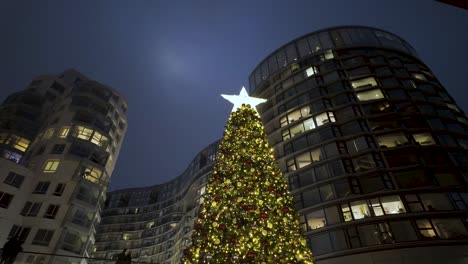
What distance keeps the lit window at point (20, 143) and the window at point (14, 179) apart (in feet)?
34.6

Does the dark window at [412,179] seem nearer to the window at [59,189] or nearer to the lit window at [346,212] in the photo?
the lit window at [346,212]

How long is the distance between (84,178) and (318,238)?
90.4 ft

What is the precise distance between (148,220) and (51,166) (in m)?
51.3

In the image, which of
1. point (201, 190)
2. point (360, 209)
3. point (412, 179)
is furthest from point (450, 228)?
point (201, 190)

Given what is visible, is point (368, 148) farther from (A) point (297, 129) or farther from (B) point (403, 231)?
(A) point (297, 129)

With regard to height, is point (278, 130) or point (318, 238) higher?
point (278, 130)

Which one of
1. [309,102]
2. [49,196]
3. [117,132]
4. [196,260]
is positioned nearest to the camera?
[196,260]

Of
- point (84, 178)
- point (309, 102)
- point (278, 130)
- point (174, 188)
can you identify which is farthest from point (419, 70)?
point (174, 188)

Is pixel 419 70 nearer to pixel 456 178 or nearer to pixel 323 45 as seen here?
pixel 323 45

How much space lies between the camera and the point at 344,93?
112 feet

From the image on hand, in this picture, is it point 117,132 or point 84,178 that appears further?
point 117,132

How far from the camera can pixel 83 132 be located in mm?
37562

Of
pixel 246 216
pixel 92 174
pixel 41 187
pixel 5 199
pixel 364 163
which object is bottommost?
pixel 246 216

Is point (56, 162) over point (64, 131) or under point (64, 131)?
under
